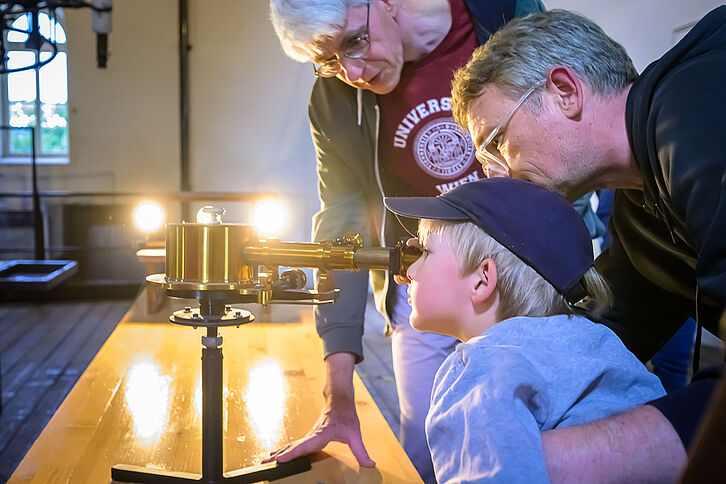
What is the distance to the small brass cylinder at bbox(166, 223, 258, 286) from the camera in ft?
2.51

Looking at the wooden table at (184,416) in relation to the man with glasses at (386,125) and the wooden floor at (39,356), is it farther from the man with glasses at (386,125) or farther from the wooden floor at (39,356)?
the wooden floor at (39,356)

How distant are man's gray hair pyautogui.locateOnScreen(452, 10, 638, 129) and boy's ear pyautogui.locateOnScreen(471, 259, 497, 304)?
8.7 inches

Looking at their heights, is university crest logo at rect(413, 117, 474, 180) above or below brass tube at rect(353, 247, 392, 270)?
above

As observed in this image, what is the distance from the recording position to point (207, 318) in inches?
32.1

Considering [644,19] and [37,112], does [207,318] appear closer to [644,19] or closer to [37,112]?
[644,19]

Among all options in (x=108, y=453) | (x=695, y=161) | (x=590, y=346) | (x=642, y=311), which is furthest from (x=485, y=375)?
(x=108, y=453)

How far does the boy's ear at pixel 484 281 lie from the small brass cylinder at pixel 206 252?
0.91 ft

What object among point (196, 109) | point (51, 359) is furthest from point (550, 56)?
point (196, 109)

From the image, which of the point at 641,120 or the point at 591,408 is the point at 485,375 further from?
the point at 641,120

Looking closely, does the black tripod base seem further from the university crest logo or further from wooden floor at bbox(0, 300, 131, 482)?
wooden floor at bbox(0, 300, 131, 482)

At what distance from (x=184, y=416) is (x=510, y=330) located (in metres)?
0.65

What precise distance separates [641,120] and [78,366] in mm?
3722

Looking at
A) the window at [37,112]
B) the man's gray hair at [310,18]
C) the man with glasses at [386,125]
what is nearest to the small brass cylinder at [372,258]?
the man with glasses at [386,125]

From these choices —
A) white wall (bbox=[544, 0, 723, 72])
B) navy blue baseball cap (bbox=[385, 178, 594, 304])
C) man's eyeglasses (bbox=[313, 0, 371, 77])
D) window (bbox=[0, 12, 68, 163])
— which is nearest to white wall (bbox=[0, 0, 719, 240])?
window (bbox=[0, 12, 68, 163])
